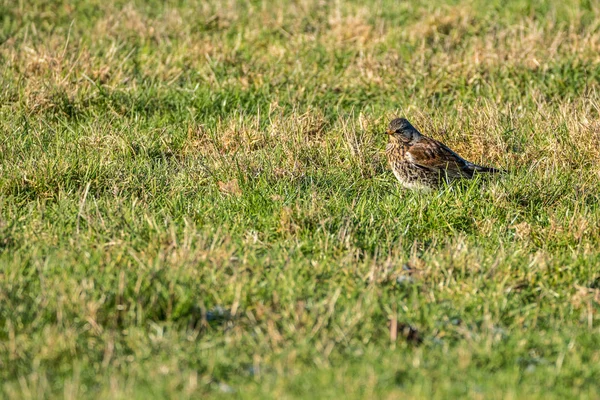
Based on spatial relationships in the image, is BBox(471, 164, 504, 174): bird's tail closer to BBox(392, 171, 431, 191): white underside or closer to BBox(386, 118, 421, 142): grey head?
BBox(392, 171, 431, 191): white underside

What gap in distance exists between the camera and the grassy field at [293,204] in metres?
4.52

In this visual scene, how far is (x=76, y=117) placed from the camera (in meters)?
8.46

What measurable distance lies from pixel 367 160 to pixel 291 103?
1490mm

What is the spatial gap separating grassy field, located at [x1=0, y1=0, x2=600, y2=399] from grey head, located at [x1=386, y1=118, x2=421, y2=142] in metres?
0.28

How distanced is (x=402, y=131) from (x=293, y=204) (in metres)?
1.67

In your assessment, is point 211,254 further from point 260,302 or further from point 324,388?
point 324,388

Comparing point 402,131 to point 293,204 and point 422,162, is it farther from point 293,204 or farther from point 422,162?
point 293,204

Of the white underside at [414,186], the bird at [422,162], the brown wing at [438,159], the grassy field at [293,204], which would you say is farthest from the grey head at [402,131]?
the white underside at [414,186]

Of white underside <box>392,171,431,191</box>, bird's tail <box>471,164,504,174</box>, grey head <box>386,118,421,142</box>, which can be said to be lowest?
white underside <box>392,171,431,191</box>

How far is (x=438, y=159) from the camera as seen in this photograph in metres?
7.34

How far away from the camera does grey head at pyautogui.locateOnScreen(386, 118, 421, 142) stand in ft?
24.9

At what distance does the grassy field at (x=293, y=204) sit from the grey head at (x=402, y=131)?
0.28 m

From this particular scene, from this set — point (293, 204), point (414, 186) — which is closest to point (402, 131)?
point (414, 186)

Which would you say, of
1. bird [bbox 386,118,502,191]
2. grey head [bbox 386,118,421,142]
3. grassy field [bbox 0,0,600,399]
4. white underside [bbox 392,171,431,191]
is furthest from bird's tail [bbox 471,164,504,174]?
grey head [bbox 386,118,421,142]
